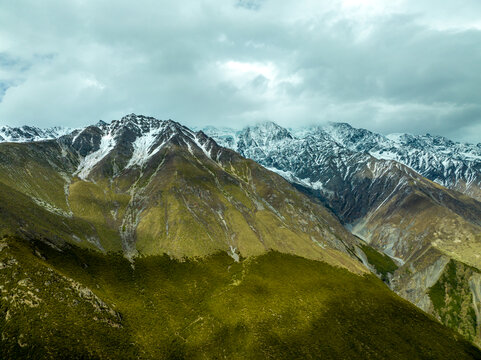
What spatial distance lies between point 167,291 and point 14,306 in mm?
58791

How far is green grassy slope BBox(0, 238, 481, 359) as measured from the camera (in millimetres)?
78062

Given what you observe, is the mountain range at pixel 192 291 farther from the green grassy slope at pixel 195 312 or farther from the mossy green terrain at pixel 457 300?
the mossy green terrain at pixel 457 300

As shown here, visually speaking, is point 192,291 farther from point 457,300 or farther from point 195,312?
point 457,300

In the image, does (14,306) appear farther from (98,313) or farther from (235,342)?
(235,342)

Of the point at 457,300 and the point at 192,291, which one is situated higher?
the point at 192,291

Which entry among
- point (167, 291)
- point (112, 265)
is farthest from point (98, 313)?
point (112, 265)

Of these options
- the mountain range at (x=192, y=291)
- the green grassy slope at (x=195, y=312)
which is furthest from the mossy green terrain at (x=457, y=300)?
the green grassy slope at (x=195, y=312)

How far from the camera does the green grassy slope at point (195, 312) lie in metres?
78.1

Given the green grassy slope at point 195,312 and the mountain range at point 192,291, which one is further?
the mountain range at point 192,291

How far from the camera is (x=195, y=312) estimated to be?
4464 inches

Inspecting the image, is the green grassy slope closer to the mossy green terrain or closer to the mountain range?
the mountain range

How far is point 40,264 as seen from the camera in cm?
9469

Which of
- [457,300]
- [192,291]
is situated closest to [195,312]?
[192,291]

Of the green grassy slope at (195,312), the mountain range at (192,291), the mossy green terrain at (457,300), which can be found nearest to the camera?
the green grassy slope at (195,312)
